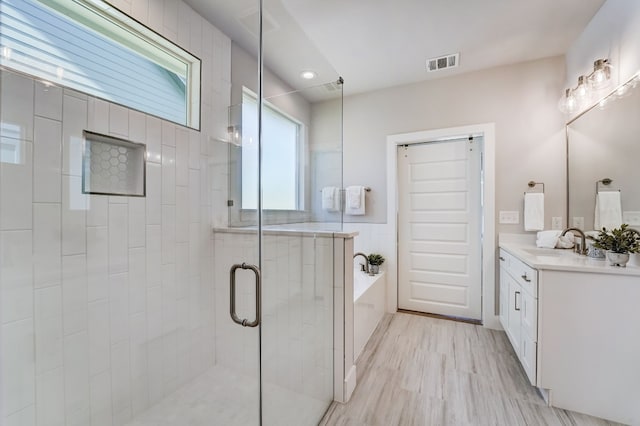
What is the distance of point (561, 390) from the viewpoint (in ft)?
5.07

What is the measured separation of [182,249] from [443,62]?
2819mm

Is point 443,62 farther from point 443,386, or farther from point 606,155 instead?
point 443,386

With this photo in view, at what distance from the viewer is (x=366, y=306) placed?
231 centimetres

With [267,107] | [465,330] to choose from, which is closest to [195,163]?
[267,107]

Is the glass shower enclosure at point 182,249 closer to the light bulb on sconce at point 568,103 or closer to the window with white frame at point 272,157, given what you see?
the window with white frame at point 272,157

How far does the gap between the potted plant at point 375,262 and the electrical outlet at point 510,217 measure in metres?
1.26

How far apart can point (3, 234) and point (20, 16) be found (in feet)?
2.99

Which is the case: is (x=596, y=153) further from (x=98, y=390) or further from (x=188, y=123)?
(x=98, y=390)

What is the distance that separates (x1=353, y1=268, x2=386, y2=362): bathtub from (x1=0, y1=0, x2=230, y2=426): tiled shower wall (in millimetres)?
1078

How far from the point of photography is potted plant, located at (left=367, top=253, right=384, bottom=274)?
115 inches

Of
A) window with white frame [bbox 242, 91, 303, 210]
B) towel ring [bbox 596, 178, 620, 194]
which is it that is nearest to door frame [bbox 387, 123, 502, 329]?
towel ring [bbox 596, 178, 620, 194]

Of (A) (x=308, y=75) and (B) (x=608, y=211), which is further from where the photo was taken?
(A) (x=308, y=75)

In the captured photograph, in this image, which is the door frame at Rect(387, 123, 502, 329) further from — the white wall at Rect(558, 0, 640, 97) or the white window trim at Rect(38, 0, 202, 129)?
the white window trim at Rect(38, 0, 202, 129)

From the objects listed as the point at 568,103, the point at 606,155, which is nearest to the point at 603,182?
the point at 606,155
